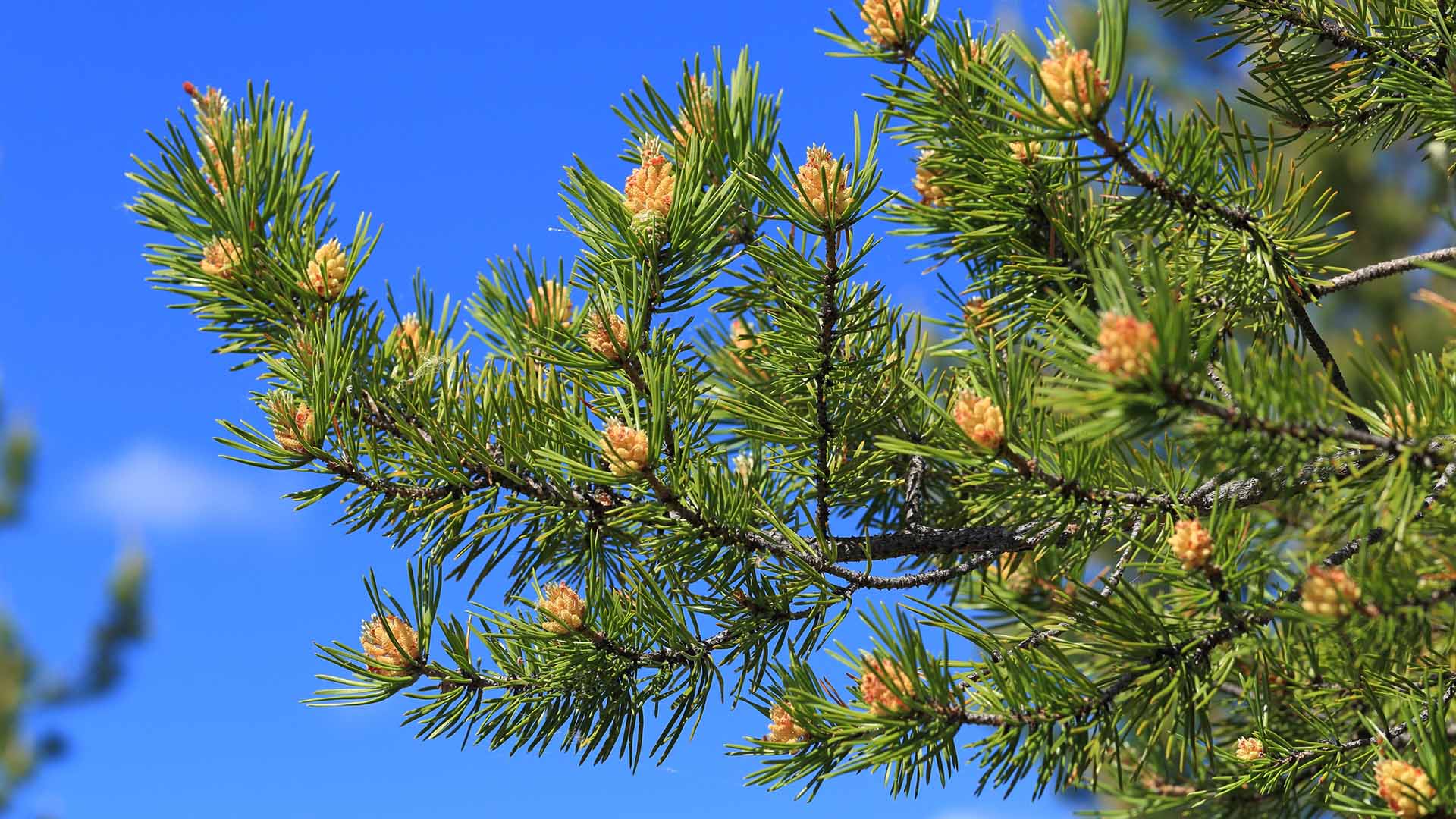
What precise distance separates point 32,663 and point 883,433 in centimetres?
973

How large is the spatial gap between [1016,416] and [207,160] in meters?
0.86

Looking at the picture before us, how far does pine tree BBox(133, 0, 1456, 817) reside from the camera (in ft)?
3.18

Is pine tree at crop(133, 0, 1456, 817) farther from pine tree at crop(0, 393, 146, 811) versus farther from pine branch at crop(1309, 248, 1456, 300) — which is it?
pine tree at crop(0, 393, 146, 811)

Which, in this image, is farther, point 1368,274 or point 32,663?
point 32,663

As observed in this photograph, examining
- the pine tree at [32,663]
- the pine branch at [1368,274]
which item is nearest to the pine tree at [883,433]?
the pine branch at [1368,274]

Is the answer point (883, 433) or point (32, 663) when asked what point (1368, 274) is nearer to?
point (883, 433)

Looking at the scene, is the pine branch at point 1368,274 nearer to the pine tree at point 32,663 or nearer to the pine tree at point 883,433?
the pine tree at point 883,433

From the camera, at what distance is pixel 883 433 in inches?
52.9

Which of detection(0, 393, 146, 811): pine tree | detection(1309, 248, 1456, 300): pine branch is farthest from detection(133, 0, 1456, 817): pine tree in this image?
detection(0, 393, 146, 811): pine tree

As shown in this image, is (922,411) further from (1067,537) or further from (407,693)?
(407,693)

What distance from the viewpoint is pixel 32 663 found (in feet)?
29.1

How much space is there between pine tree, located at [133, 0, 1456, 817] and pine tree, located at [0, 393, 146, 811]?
346 inches

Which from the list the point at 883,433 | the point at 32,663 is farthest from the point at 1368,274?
the point at 32,663

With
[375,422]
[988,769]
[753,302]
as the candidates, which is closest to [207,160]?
[375,422]
